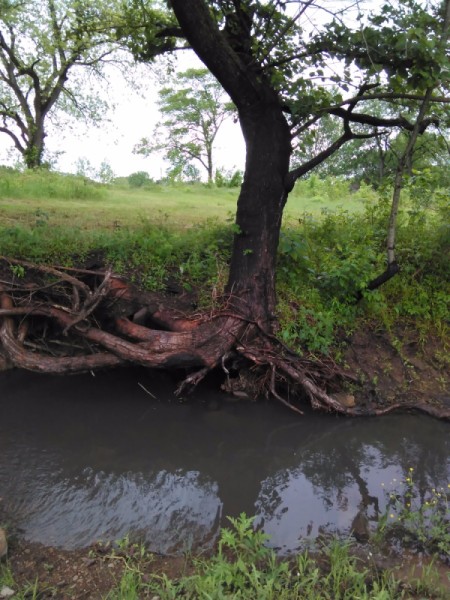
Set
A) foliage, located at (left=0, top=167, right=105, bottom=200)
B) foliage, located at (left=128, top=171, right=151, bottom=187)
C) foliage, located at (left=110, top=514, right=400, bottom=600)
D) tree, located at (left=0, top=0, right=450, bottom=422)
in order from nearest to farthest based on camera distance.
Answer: foliage, located at (left=110, top=514, right=400, bottom=600) → tree, located at (left=0, top=0, right=450, bottom=422) → foliage, located at (left=0, top=167, right=105, bottom=200) → foliage, located at (left=128, top=171, right=151, bottom=187)

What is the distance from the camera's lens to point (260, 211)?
643 centimetres

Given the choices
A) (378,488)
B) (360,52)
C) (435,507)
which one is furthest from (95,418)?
(360,52)

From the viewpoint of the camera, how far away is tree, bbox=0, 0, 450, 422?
577 centimetres

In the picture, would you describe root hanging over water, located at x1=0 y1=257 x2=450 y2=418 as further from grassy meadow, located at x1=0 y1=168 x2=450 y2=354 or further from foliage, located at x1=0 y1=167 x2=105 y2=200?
foliage, located at x1=0 y1=167 x2=105 y2=200

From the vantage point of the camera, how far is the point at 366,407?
20.5ft

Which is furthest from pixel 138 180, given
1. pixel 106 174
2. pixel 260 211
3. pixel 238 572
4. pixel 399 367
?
pixel 238 572

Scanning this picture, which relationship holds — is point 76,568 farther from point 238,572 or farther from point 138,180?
point 138,180

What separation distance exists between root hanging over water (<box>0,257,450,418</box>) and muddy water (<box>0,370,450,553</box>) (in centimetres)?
33

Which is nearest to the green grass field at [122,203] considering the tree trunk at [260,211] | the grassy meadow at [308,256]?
the grassy meadow at [308,256]

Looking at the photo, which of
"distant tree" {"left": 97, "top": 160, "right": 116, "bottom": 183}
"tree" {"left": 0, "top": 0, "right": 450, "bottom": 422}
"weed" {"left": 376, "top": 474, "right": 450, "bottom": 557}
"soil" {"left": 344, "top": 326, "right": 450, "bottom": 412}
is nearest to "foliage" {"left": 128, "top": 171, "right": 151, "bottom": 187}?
"distant tree" {"left": 97, "top": 160, "right": 116, "bottom": 183}

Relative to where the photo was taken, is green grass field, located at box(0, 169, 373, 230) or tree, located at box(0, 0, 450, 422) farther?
green grass field, located at box(0, 169, 373, 230)

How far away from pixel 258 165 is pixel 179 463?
3.65 meters

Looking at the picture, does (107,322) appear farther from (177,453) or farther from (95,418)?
(177,453)

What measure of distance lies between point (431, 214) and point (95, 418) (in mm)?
6639
